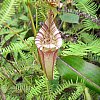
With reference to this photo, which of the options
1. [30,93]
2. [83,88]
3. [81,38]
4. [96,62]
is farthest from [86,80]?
[81,38]

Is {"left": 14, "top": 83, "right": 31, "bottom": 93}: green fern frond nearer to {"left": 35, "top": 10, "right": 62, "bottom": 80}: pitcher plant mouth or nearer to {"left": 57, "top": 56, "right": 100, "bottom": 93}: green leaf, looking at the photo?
{"left": 57, "top": 56, "right": 100, "bottom": 93}: green leaf

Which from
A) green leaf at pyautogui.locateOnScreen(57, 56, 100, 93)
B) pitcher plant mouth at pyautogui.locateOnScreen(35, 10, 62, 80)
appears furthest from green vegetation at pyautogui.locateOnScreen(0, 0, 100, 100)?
pitcher plant mouth at pyautogui.locateOnScreen(35, 10, 62, 80)

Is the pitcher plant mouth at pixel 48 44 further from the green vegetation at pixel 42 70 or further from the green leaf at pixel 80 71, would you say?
the green leaf at pixel 80 71

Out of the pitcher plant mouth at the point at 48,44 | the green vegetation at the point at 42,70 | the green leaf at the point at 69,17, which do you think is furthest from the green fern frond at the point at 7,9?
the green leaf at the point at 69,17

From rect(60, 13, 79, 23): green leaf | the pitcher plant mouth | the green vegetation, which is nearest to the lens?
the pitcher plant mouth

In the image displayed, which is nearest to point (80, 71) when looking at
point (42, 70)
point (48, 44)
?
point (42, 70)
